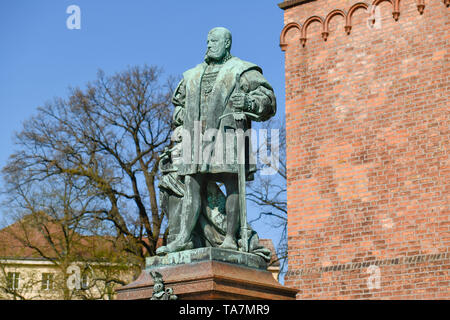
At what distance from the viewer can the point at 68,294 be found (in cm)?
2352

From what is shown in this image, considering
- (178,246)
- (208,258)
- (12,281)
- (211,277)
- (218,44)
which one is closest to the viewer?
(211,277)

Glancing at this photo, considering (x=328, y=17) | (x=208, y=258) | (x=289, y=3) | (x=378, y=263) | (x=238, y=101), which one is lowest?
(x=208, y=258)

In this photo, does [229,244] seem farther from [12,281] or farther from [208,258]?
[12,281]

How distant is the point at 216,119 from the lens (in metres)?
8.07

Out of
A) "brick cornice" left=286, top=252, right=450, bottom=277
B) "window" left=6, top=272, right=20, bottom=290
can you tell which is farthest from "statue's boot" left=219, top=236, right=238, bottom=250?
"window" left=6, top=272, right=20, bottom=290

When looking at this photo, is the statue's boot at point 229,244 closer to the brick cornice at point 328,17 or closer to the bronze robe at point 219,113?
the bronze robe at point 219,113

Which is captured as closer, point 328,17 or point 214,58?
point 214,58

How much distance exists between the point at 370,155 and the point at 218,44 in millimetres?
7779

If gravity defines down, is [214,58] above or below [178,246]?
above

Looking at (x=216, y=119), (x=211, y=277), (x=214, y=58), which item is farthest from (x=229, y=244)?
(x=214, y=58)

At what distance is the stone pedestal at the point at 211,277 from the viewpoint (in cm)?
707

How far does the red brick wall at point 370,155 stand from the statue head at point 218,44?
24.6 ft
